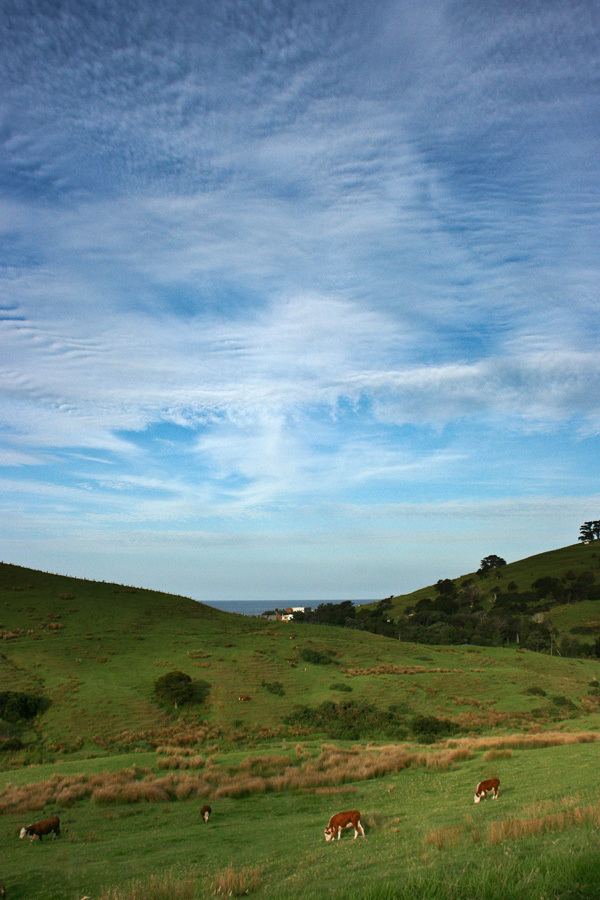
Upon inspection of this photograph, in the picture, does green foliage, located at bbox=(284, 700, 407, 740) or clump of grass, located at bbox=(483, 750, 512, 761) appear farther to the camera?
green foliage, located at bbox=(284, 700, 407, 740)

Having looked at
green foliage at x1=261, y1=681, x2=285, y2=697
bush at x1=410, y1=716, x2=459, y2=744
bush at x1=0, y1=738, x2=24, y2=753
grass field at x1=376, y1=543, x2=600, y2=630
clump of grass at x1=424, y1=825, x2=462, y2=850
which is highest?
grass field at x1=376, y1=543, x2=600, y2=630

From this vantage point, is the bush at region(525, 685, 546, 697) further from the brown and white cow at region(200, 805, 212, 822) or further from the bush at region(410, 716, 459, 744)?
the brown and white cow at region(200, 805, 212, 822)

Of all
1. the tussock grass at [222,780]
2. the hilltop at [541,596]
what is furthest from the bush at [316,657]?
the hilltop at [541,596]

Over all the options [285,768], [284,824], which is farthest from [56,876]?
[285,768]

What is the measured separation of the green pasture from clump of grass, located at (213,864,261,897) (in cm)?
21

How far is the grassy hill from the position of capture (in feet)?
429

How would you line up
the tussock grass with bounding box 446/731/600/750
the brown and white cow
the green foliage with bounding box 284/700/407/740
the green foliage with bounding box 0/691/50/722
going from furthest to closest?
the green foliage with bounding box 284/700/407/740, the green foliage with bounding box 0/691/50/722, the tussock grass with bounding box 446/731/600/750, the brown and white cow

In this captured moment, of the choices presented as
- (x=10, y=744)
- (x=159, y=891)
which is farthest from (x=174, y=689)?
(x=159, y=891)

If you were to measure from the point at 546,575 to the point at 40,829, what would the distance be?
170 meters

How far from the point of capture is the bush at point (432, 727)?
41.2 meters

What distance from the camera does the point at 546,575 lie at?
169250mm

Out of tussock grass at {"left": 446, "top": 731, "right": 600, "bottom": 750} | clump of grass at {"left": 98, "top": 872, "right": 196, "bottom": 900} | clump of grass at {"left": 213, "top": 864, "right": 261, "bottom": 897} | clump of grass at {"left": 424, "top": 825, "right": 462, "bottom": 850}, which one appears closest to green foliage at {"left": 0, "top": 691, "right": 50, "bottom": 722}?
tussock grass at {"left": 446, "top": 731, "right": 600, "bottom": 750}

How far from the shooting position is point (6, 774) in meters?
29.8

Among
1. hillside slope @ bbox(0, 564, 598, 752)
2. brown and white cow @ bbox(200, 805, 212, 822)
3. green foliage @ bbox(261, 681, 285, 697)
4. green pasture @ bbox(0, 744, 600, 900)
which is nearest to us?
green pasture @ bbox(0, 744, 600, 900)
